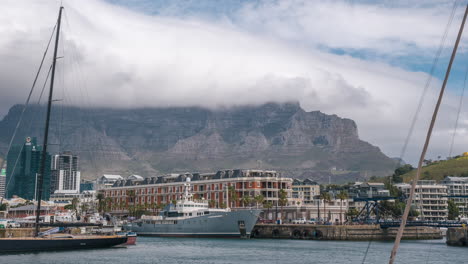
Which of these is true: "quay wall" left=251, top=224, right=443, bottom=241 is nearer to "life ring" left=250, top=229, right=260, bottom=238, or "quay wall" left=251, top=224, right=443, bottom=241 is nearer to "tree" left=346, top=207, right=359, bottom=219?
"life ring" left=250, top=229, right=260, bottom=238

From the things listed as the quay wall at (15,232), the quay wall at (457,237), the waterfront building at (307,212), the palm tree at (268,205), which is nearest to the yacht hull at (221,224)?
the waterfront building at (307,212)

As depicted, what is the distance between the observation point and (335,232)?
121 meters

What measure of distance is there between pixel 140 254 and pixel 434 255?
4386 cm

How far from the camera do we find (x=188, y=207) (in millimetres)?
131125

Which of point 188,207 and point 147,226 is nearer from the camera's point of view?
point 188,207

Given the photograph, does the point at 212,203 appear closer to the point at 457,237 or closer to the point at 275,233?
the point at 275,233

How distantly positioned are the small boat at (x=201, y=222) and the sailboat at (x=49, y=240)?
3998 centimetres

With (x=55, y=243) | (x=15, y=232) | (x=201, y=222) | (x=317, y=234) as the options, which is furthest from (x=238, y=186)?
(x=55, y=243)

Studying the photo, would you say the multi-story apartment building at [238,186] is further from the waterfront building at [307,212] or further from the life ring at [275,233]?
the life ring at [275,233]

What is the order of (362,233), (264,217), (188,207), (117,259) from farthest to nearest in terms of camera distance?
(264,217)
(188,207)
(362,233)
(117,259)

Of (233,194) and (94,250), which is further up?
(233,194)

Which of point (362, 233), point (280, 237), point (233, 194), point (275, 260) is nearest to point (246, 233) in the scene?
point (280, 237)

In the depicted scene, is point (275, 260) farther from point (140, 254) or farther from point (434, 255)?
point (434, 255)

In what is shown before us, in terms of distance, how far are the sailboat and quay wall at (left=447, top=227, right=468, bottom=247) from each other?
63.9 meters
